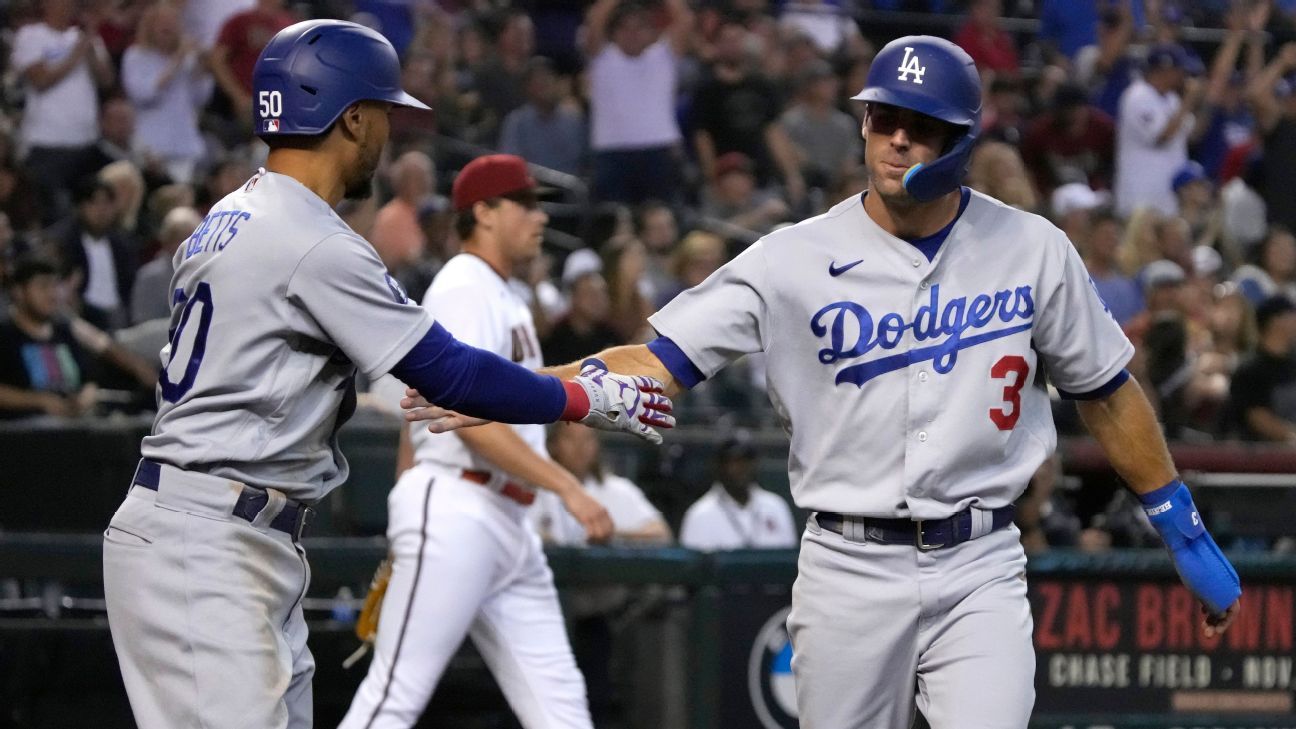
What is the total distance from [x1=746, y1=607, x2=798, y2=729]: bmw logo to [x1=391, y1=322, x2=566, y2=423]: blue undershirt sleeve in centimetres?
303

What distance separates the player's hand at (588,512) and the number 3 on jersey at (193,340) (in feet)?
6.26

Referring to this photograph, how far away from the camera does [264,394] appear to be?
3760mm

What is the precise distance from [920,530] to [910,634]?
0.75 ft

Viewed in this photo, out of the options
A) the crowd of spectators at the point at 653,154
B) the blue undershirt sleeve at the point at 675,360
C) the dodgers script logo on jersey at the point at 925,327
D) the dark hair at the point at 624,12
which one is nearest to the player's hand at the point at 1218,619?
the dodgers script logo on jersey at the point at 925,327

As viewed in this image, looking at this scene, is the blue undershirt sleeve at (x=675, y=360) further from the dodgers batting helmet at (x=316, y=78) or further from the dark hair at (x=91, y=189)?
the dark hair at (x=91, y=189)

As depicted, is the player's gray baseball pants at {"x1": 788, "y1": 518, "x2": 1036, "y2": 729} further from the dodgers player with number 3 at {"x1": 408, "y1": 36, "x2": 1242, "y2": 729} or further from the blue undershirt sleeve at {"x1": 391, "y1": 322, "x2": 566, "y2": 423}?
the blue undershirt sleeve at {"x1": 391, "y1": 322, "x2": 566, "y2": 423}

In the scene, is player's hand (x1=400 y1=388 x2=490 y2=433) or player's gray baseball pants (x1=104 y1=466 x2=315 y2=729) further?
player's hand (x1=400 y1=388 x2=490 y2=433)

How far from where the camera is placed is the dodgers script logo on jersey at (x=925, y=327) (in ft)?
13.7

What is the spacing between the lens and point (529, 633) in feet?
19.0

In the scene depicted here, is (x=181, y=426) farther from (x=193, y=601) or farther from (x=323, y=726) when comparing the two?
(x=323, y=726)

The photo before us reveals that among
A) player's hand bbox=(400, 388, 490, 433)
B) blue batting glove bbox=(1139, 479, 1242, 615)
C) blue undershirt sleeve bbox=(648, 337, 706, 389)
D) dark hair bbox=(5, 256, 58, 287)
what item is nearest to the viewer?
player's hand bbox=(400, 388, 490, 433)

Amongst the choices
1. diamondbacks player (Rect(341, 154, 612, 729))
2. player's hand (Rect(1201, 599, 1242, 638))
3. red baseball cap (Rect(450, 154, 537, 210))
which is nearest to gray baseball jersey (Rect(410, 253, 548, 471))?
diamondbacks player (Rect(341, 154, 612, 729))

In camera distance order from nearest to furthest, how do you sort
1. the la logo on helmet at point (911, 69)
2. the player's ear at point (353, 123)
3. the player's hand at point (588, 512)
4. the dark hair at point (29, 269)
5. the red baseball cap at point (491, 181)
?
the player's ear at point (353, 123) → the la logo on helmet at point (911, 69) → the player's hand at point (588, 512) → the red baseball cap at point (491, 181) → the dark hair at point (29, 269)

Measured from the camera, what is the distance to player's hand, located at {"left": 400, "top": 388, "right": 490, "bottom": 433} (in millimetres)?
4039
